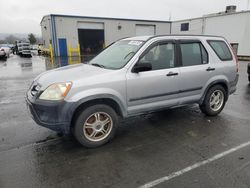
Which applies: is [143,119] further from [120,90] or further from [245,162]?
[245,162]

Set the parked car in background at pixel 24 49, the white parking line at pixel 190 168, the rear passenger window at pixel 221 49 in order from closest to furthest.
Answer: the white parking line at pixel 190 168, the rear passenger window at pixel 221 49, the parked car in background at pixel 24 49

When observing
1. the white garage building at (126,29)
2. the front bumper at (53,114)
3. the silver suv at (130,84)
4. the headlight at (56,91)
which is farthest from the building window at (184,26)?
the front bumper at (53,114)

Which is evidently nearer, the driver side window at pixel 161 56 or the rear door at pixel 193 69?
the driver side window at pixel 161 56

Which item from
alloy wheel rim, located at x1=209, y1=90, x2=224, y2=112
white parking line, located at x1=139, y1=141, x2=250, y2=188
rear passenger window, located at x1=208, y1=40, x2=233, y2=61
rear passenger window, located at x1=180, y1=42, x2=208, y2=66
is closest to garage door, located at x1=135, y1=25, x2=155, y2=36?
rear passenger window, located at x1=208, y1=40, x2=233, y2=61

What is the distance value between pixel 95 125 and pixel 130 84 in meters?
0.94

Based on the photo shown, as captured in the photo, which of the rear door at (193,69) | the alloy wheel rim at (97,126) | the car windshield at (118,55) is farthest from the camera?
the rear door at (193,69)

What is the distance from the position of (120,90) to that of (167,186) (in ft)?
5.49

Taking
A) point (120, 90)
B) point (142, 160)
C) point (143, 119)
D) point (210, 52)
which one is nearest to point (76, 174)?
point (142, 160)

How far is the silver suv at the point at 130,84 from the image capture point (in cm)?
326

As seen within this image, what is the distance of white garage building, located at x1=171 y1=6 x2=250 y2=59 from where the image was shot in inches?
861

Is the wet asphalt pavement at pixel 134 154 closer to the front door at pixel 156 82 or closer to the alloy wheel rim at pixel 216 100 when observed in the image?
the alloy wheel rim at pixel 216 100

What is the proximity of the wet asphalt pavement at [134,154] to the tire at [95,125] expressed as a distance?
170 millimetres

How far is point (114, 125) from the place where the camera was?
3.74 metres

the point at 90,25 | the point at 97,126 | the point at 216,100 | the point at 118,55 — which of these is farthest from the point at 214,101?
the point at 90,25
